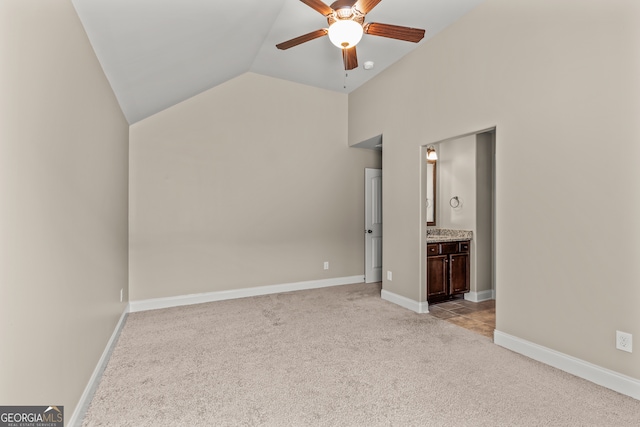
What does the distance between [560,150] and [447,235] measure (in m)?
2.36

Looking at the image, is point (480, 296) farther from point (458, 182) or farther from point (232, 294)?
point (232, 294)

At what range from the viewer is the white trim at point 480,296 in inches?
174

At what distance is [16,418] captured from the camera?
49.1 inches

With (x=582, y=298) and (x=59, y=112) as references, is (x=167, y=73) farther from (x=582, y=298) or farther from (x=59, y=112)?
(x=582, y=298)

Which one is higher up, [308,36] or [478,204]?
[308,36]

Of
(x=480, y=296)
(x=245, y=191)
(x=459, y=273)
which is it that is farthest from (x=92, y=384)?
(x=480, y=296)

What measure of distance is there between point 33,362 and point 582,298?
3.32 metres

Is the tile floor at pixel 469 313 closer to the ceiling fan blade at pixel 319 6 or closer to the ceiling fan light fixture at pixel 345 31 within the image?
the ceiling fan light fixture at pixel 345 31

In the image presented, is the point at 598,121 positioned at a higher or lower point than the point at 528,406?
higher

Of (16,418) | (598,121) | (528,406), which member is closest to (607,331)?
(528,406)

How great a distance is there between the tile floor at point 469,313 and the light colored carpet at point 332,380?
0.21 meters

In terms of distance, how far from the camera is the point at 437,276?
4.19m

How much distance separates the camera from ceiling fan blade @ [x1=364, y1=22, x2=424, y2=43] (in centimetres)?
260

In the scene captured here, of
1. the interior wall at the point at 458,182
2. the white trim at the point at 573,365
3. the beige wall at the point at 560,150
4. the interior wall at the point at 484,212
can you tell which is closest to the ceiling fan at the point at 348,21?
the beige wall at the point at 560,150
